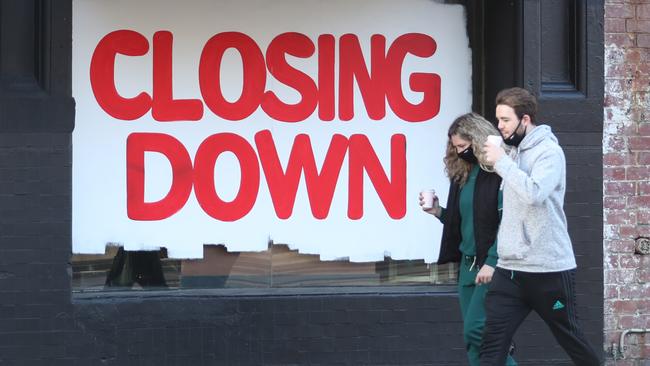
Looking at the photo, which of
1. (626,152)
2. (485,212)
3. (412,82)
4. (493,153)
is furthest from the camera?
(412,82)

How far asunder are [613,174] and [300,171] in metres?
2.20

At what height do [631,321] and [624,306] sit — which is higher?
[624,306]

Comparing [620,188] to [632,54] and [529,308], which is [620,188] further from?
[529,308]

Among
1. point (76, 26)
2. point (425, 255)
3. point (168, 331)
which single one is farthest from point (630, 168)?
point (76, 26)

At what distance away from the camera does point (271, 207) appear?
26.7 feet

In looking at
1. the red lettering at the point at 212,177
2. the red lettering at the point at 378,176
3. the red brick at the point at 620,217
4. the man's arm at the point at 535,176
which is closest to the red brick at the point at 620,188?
the red brick at the point at 620,217

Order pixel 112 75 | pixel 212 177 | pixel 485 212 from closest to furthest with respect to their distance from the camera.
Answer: pixel 485 212 < pixel 112 75 < pixel 212 177

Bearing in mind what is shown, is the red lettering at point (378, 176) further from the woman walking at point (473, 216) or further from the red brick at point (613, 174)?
the woman walking at point (473, 216)

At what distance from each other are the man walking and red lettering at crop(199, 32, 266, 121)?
2.31 metres

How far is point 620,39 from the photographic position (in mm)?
8156

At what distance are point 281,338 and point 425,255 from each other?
1221mm

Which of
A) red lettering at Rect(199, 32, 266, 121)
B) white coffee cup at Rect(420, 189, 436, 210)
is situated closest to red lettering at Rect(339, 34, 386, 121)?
red lettering at Rect(199, 32, 266, 121)

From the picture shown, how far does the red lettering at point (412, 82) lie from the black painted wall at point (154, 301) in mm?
381

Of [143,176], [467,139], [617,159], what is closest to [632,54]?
[617,159]
